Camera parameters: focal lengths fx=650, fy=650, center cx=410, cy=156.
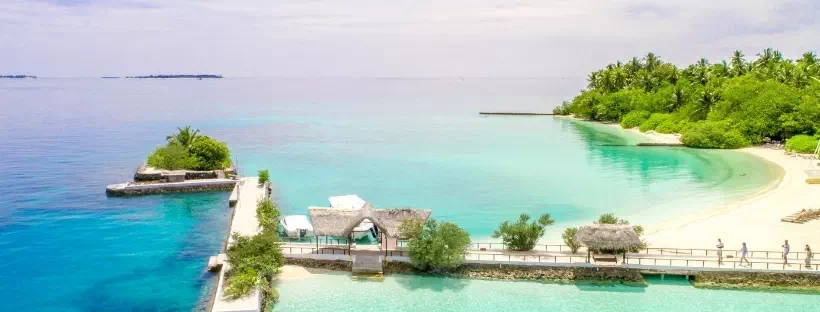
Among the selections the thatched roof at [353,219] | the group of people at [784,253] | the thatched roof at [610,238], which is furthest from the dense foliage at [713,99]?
the thatched roof at [353,219]

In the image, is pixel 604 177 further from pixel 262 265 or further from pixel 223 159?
pixel 262 265

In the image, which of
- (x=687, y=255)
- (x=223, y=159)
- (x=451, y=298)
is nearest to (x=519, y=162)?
(x=223, y=159)

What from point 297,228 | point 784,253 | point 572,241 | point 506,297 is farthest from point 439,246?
point 784,253

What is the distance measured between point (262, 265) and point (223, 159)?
34.1 m

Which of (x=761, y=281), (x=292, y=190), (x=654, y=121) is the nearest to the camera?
(x=761, y=281)

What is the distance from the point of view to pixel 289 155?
258ft

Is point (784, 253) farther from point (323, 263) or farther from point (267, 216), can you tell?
point (267, 216)

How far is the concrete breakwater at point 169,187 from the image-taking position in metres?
54.3

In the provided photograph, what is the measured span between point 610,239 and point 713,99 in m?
70.8

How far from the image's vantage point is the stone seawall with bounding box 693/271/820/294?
101 ft

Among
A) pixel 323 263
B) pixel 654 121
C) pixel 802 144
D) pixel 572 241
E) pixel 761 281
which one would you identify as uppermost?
pixel 654 121

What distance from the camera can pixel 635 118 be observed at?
351 ft

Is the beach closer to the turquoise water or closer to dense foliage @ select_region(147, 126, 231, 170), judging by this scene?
the turquoise water

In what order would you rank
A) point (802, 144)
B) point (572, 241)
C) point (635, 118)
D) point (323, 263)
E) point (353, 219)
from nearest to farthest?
point (353, 219) → point (323, 263) → point (572, 241) → point (802, 144) → point (635, 118)
